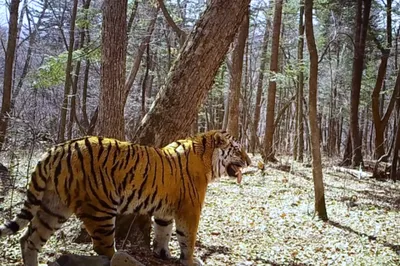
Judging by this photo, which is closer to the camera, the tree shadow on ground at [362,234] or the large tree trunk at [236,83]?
the tree shadow on ground at [362,234]

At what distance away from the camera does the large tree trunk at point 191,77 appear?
214 inches

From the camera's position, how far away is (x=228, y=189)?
37.0 ft

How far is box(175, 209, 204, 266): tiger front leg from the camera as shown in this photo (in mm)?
4801

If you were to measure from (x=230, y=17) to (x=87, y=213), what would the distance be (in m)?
3.02

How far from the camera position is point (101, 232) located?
4.21 metres

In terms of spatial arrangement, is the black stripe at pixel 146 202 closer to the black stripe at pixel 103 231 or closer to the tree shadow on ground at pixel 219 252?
the black stripe at pixel 103 231

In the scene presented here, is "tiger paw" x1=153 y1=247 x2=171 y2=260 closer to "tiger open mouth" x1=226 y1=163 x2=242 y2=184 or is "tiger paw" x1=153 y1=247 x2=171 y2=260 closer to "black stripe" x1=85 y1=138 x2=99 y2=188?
"tiger open mouth" x1=226 y1=163 x2=242 y2=184

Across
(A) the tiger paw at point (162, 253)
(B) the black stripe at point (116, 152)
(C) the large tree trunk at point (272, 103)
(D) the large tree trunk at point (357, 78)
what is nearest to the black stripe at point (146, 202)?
(B) the black stripe at point (116, 152)

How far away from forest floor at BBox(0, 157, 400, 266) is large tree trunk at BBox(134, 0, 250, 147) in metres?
1.49

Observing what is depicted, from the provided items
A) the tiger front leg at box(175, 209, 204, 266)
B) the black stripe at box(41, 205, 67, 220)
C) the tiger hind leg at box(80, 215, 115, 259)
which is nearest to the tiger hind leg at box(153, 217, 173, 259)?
the tiger front leg at box(175, 209, 204, 266)

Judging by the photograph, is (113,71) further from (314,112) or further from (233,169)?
(314,112)

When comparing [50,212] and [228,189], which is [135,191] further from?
[228,189]

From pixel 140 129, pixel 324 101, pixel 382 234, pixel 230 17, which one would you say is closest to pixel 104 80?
pixel 140 129

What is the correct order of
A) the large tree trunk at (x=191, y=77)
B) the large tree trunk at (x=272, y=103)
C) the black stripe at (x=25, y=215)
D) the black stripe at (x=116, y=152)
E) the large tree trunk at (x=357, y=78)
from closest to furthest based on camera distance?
the black stripe at (x=25, y=215), the black stripe at (x=116, y=152), the large tree trunk at (x=191, y=77), the large tree trunk at (x=272, y=103), the large tree trunk at (x=357, y=78)
